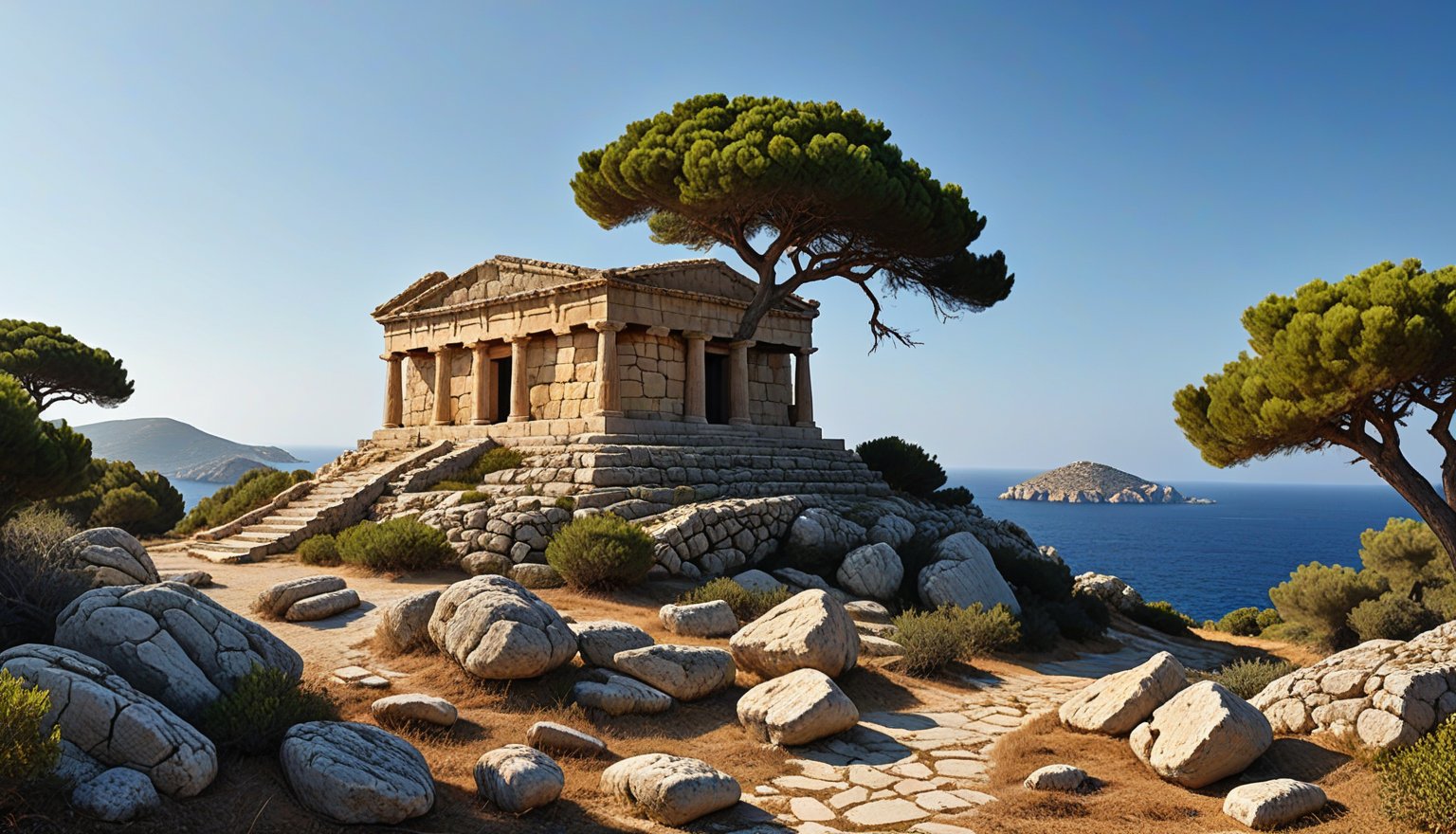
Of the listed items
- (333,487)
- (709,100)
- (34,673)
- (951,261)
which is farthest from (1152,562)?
(34,673)

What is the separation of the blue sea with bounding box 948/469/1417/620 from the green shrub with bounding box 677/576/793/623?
39.5 meters

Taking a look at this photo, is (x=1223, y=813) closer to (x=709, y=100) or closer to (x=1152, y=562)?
(x=709, y=100)

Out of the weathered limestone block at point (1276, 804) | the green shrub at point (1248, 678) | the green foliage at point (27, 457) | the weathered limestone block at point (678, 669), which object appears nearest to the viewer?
the weathered limestone block at point (1276, 804)

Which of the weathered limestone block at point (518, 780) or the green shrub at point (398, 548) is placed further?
the green shrub at point (398, 548)

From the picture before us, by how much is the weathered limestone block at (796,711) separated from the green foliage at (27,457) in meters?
8.73

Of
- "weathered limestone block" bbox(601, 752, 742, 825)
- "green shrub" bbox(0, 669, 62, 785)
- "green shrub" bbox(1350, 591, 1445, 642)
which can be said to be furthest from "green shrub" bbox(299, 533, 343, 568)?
Result: "green shrub" bbox(1350, 591, 1445, 642)

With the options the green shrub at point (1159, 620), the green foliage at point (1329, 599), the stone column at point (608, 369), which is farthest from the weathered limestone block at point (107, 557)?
the green foliage at point (1329, 599)

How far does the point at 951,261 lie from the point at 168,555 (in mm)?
19978

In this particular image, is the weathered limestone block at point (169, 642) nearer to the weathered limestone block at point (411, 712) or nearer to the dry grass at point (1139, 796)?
the weathered limestone block at point (411, 712)

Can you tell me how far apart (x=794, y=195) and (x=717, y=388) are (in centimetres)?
555

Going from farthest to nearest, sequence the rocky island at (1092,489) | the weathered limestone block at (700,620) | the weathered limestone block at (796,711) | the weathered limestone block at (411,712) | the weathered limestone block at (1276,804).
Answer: the rocky island at (1092,489) → the weathered limestone block at (700,620) → the weathered limestone block at (796,711) → the weathered limestone block at (411,712) → the weathered limestone block at (1276,804)

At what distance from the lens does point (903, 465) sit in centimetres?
2497

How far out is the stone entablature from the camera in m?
20.9

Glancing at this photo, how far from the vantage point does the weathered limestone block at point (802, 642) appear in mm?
9367
